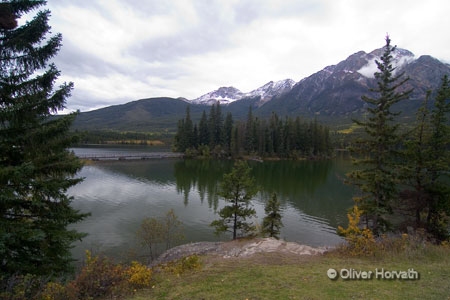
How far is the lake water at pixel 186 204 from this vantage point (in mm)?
25141

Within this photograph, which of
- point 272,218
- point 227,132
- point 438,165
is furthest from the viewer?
point 227,132

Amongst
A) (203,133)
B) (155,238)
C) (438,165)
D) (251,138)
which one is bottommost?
(155,238)

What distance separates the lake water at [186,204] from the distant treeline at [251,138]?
3767 cm

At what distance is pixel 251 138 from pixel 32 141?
9227cm

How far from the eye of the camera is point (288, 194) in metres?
42.9

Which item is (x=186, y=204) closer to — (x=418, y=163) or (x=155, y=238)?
(x=155, y=238)

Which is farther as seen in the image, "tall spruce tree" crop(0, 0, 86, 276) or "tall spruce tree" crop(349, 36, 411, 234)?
"tall spruce tree" crop(349, 36, 411, 234)

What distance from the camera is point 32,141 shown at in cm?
888

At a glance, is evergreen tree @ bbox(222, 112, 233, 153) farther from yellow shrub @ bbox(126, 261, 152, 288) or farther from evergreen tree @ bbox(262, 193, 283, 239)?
yellow shrub @ bbox(126, 261, 152, 288)

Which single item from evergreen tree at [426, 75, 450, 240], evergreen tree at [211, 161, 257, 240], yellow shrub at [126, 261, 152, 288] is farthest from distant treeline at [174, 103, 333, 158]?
yellow shrub at [126, 261, 152, 288]

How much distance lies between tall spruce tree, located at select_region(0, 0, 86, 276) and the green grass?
14.4ft

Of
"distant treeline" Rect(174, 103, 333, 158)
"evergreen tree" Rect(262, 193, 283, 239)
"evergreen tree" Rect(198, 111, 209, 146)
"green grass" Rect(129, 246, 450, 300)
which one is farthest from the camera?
"evergreen tree" Rect(198, 111, 209, 146)

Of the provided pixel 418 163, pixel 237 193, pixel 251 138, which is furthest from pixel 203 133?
pixel 418 163

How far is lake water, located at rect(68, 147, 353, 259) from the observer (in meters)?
25.1
